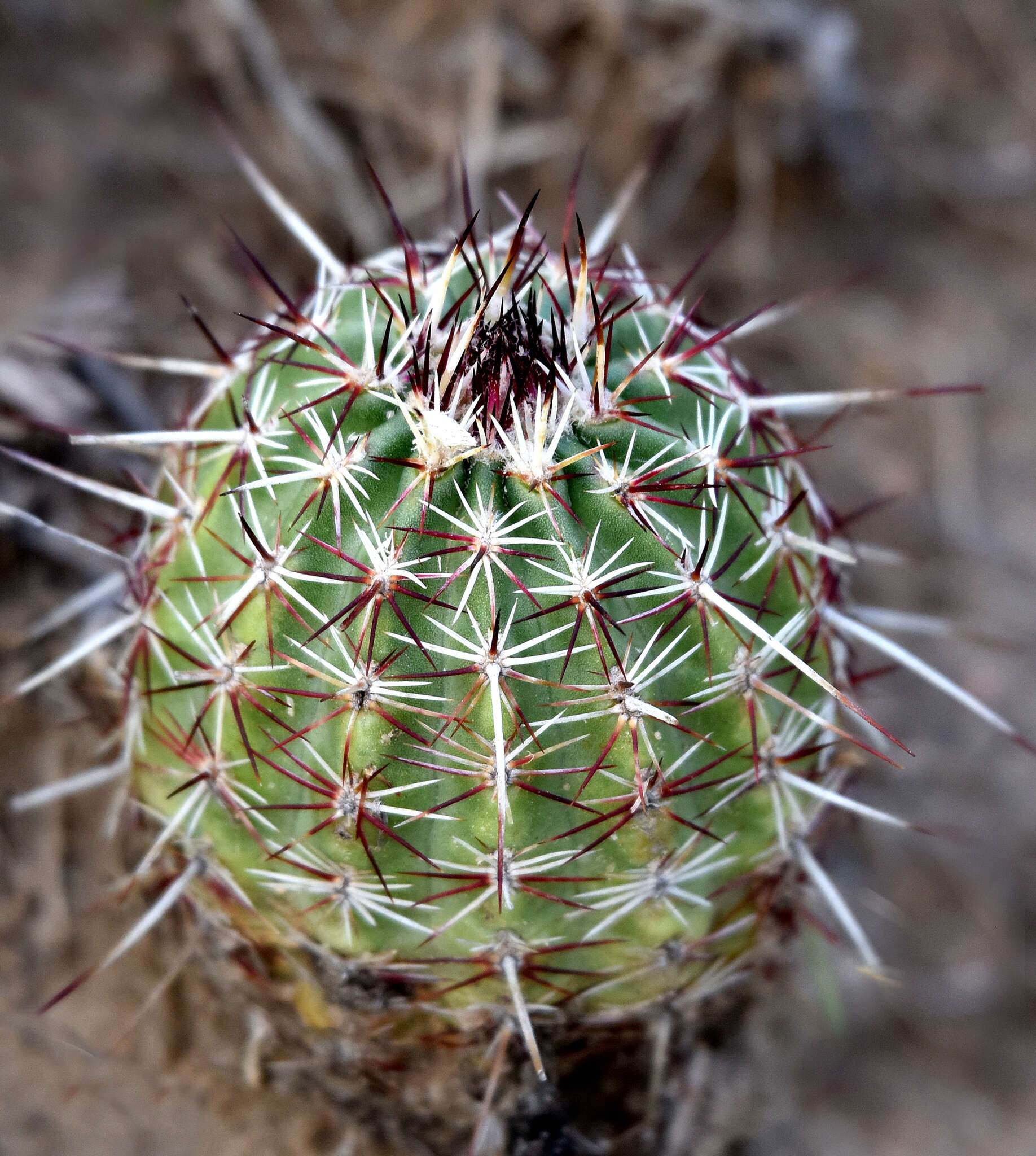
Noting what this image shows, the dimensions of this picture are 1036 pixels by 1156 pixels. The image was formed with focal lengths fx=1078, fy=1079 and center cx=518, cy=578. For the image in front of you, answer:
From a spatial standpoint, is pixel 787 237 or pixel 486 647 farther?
A: pixel 787 237

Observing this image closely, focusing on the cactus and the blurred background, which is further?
the blurred background

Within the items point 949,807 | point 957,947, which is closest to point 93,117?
point 949,807

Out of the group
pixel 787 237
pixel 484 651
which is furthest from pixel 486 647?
pixel 787 237

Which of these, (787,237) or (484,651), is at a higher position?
(787,237)

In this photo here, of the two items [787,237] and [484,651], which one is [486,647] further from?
[787,237]

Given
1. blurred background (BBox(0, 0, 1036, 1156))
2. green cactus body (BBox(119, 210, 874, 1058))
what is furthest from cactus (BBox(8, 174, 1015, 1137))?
blurred background (BBox(0, 0, 1036, 1156))

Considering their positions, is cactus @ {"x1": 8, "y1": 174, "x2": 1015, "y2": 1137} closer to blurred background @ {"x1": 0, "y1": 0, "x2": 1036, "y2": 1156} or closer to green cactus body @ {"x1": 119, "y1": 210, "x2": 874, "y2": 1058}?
green cactus body @ {"x1": 119, "y1": 210, "x2": 874, "y2": 1058}
